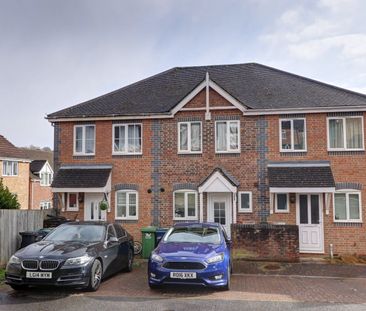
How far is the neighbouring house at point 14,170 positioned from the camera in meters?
31.1

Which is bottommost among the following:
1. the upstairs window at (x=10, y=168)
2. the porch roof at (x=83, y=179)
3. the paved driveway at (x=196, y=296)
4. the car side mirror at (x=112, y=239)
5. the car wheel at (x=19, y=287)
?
the paved driveway at (x=196, y=296)

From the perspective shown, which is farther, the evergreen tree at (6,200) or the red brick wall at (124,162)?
the evergreen tree at (6,200)

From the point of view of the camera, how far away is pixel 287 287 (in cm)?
980

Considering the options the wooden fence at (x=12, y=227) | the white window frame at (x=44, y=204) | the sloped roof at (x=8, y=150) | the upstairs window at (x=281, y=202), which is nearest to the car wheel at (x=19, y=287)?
the wooden fence at (x=12, y=227)

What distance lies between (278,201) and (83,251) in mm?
9226

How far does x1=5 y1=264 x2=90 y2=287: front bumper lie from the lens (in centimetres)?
851

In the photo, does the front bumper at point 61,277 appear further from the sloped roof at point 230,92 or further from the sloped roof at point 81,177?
the sloped roof at point 230,92

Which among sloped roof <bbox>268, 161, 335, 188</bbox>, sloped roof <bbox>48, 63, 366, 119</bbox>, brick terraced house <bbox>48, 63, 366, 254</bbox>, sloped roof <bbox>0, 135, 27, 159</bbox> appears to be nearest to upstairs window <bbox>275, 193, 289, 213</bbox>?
brick terraced house <bbox>48, 63, 366, 254</bbox>

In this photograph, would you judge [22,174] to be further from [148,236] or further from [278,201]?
[278,201]

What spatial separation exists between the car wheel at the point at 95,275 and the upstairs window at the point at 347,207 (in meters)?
10.0

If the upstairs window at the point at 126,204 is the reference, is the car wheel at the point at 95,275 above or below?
below

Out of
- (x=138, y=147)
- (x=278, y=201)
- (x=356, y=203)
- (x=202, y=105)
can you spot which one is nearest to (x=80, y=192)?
(x=138, y=147)

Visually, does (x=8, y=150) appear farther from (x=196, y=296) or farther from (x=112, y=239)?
(x=196, y=296)

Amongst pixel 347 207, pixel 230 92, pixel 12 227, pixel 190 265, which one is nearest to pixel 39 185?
pixel 12 227
